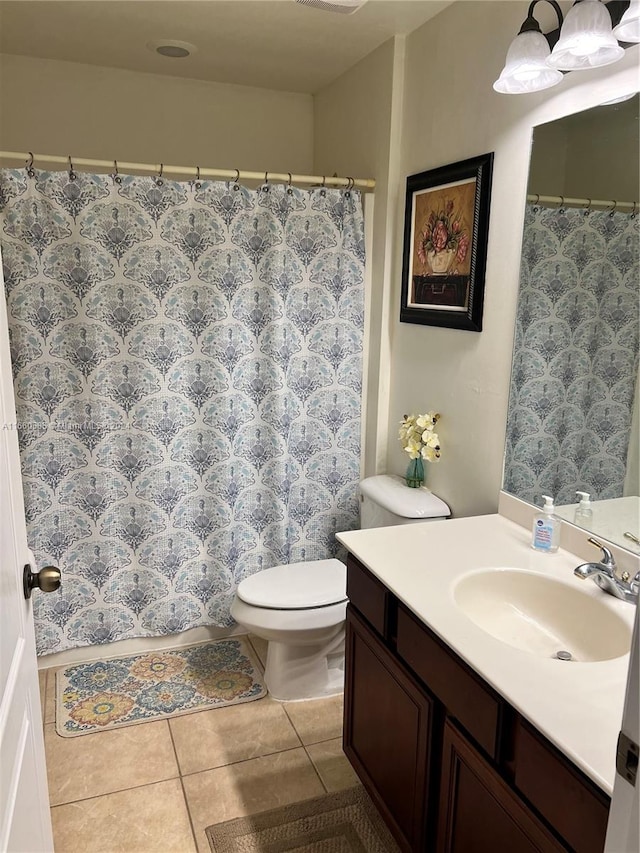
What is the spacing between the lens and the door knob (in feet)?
4.14

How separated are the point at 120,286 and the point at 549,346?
153cm

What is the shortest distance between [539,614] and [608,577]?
0.70 ft

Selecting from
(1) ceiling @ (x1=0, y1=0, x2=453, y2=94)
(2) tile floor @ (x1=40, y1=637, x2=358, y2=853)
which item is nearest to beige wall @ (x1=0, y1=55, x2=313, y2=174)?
(1) ceiling @ (x1=0, y1=0, x2=453, y2=94)

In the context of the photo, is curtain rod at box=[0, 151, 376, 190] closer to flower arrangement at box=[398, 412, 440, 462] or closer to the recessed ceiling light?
the recessed ceiling light

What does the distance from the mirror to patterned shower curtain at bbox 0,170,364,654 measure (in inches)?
38.4

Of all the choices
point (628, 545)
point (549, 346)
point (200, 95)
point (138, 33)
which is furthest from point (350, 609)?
point (200, 95)

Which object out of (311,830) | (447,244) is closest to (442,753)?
(311,830)

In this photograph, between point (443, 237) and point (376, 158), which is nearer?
point (443, 237)

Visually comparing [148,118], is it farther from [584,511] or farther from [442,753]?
[442,753]

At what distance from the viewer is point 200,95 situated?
2.96m

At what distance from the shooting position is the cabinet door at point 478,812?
3.74 feet

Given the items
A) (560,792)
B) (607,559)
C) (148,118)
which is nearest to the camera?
(560,792)

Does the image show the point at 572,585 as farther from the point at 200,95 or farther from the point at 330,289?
the point at 200,95

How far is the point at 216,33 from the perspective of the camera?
2.40 meters
